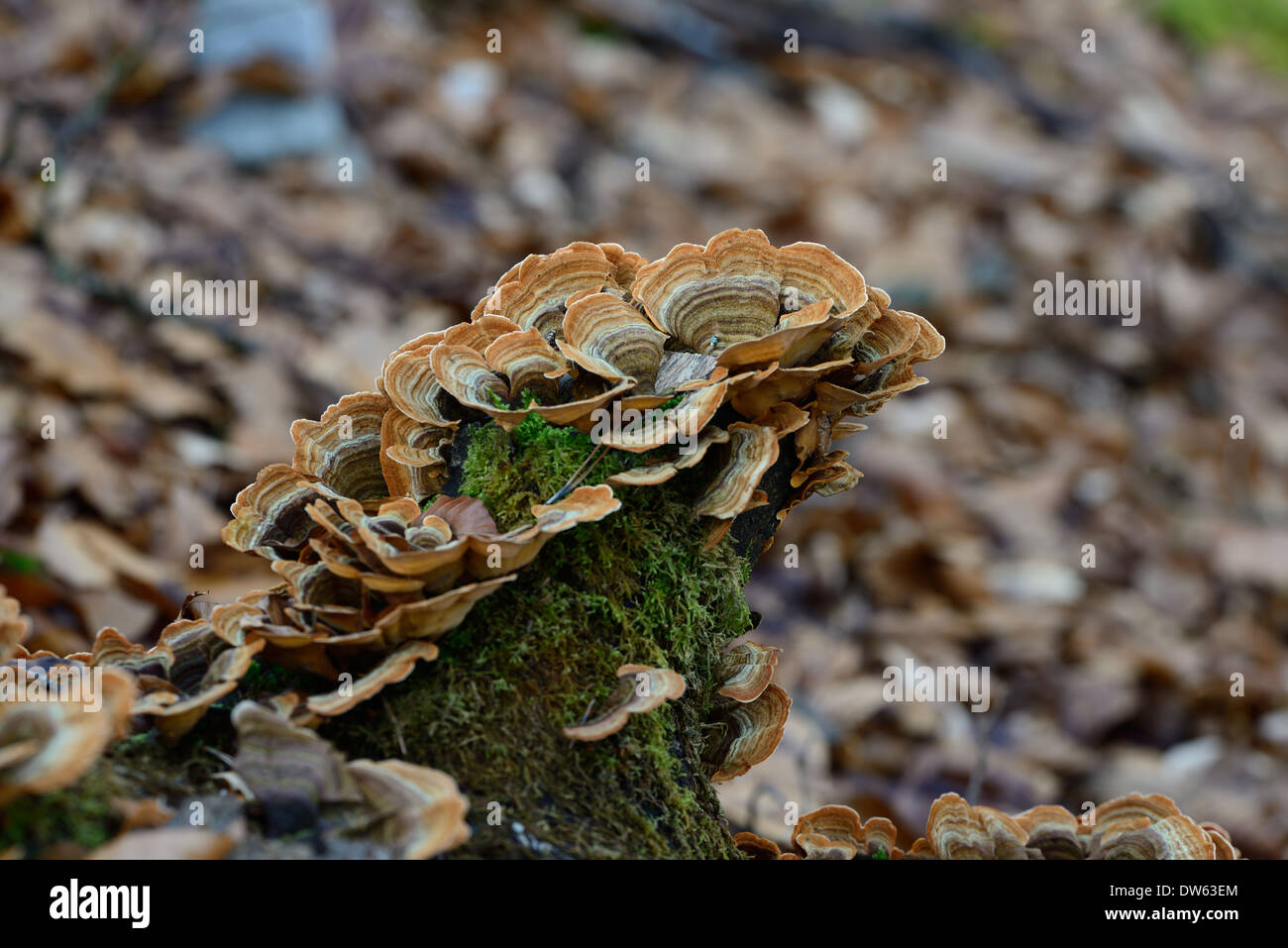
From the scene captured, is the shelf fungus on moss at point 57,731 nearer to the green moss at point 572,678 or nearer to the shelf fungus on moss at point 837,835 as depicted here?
the green moss at point 572,678

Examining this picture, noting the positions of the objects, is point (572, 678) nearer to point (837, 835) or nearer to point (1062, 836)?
point (837, 835)

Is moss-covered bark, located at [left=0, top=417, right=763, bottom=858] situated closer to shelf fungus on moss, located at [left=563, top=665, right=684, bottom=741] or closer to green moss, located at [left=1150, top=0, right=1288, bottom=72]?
shelf fungus on moss, located at [left=563, top=665, right=684, bottom=741]

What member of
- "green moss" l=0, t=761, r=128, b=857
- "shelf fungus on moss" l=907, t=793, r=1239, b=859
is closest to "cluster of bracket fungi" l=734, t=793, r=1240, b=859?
"shelf fungus on moss" l=907, t=793, r=1239, b=859
